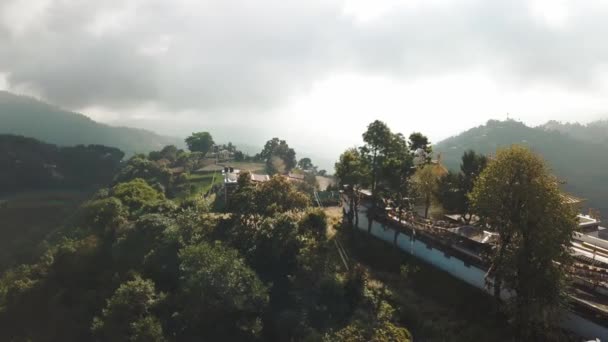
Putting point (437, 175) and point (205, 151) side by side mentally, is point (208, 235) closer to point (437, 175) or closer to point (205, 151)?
point (437, 175)

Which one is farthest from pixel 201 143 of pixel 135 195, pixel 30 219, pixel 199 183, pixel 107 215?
pixel 107 215

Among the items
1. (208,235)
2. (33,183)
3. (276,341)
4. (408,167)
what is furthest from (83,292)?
(33,183)

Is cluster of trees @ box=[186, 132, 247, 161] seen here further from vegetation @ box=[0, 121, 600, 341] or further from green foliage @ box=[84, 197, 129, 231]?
vegetation @ box=[0, 121, 600, 341]

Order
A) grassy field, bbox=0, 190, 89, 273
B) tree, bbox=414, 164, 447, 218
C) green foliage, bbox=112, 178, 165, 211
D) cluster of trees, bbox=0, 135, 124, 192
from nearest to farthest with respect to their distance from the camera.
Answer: tree, bbox=414, 164, 447, 218 < green foliage, bbox=112, 178, 165, 211 < grassy field, bbox=0, 190, 89, 273 < cluster of trees, bbox=0, 135, 124, 192

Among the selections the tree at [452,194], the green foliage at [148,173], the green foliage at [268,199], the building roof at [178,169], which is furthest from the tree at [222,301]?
the building roof at [178,169]

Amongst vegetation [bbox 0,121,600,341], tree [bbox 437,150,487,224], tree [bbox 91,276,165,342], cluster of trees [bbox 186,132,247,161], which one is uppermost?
cluster of trees [bbox 186,132,247,161]

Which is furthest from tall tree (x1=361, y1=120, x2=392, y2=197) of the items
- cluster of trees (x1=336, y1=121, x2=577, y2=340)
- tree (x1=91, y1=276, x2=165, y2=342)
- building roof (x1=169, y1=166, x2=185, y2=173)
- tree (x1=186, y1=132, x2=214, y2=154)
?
tree (x1=186, y1=132, x2=214, y2=154)

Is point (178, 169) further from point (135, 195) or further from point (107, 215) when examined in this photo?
point (107, 215)
